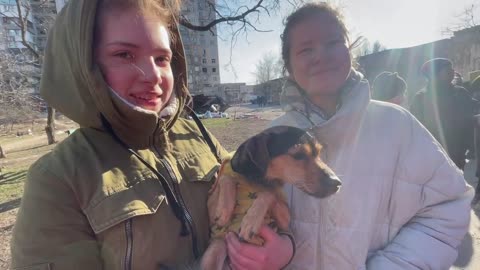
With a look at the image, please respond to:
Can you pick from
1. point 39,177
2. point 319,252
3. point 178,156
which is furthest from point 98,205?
point 319,252

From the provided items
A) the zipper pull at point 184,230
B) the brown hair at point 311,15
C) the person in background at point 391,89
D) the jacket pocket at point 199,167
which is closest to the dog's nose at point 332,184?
the jacket pocket at point 199,167

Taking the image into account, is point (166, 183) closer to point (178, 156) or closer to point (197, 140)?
point (178, 156)

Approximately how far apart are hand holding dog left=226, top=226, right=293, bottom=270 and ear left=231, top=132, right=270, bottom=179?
33 cm

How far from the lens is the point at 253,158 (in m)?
1.82

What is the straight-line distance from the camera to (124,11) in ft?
4.52

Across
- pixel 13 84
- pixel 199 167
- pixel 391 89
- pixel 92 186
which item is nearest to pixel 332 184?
pixel 199 167

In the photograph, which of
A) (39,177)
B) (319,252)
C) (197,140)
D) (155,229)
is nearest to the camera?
(39,177)

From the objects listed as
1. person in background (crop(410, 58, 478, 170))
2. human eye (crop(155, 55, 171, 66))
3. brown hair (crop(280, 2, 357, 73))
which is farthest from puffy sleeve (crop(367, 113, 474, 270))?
person in background (crop(410, 58, 478, 170))

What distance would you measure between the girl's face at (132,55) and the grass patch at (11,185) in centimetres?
670

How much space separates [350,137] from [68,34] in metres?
1.46

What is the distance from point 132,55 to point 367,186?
1336 millimetres

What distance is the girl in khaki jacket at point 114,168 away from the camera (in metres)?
1.19

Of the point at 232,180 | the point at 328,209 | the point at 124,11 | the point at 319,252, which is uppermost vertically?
the point at 124,11

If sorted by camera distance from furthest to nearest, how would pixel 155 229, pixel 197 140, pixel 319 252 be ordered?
1. pixel 197 140
2. pixel 319 252
3. pixel 155 229
